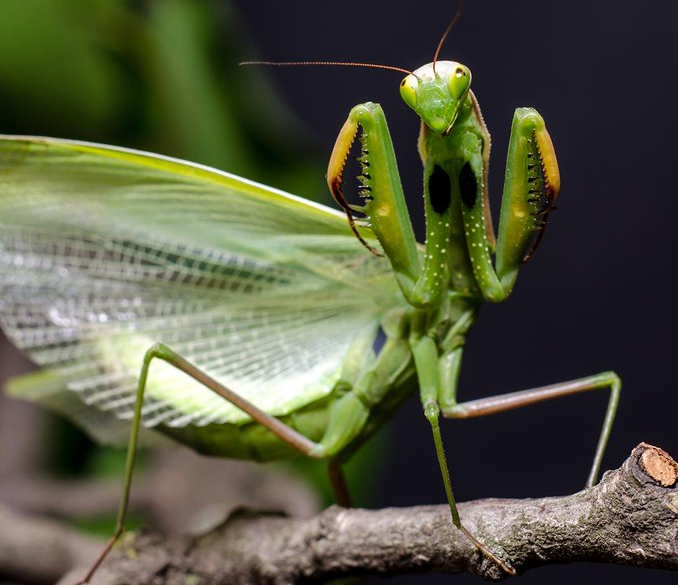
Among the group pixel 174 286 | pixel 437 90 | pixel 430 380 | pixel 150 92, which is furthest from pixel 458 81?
pixel 150 92

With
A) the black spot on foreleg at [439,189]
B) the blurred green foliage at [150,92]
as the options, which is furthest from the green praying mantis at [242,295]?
the blurred green foliage at [150,92]

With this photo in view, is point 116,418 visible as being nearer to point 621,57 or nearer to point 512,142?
point 512,142

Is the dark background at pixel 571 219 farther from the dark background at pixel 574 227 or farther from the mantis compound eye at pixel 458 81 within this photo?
the mantis compound eye at pixel 458 81

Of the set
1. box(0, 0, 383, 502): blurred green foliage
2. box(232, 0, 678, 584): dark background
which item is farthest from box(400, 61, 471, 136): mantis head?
box(0, 0, 383, 502): blurred green foliage

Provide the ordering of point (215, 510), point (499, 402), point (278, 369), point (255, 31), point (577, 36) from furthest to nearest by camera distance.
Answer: point (255, 31) < point (577, 36) < point (215, 510) < point (278, 369) < point (499, 402)

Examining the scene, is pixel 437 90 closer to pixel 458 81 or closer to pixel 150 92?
pixel 458 81

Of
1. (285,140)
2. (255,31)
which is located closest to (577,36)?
(285,140)
